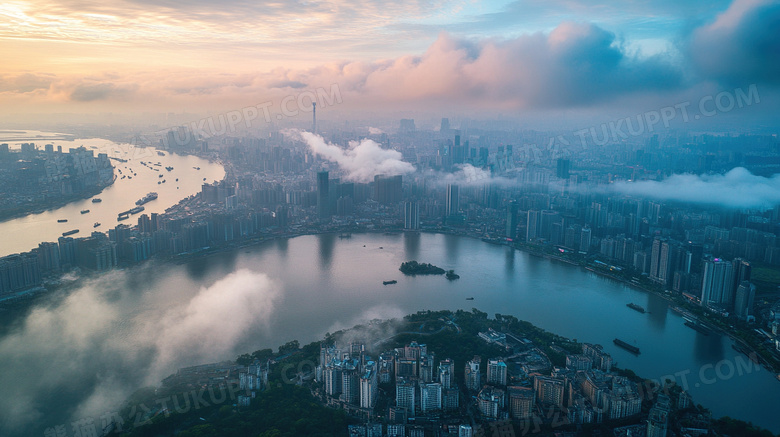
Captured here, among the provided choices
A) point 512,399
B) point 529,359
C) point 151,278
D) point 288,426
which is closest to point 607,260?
point 529,359

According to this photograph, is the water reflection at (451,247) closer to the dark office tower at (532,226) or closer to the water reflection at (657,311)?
the dark office tower at (532,226)

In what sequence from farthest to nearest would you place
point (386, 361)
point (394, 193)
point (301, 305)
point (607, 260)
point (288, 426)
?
point (394, 193), point (607, 260), point (301, 305), point (386, 361), point (288, 426)

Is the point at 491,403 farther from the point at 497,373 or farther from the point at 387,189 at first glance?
the point at 387,189

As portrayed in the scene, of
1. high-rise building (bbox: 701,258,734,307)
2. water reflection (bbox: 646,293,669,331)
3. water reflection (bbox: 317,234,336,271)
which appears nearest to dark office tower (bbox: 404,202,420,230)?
water reflection (bbox: 317,234,336,271)

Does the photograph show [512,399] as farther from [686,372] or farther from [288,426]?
[686,372]

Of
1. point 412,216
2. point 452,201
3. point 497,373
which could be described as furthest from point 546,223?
point 497,373

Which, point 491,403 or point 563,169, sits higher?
point 563,169

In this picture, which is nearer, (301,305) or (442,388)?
(442,388)
